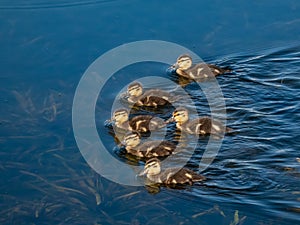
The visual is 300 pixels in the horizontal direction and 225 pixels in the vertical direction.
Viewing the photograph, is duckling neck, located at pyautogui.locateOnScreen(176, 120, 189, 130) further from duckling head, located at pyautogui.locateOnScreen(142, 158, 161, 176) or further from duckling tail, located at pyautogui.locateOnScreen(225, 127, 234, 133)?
duckling head, located at pyautogui.locateOnScreen(142, 158, 161, 176)

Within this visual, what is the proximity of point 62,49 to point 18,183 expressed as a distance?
2.08 m

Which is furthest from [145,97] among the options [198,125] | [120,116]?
[198,125]

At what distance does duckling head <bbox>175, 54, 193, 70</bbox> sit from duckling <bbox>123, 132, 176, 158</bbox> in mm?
1093

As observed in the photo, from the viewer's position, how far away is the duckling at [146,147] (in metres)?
5.21

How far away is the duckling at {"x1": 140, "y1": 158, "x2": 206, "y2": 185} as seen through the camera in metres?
4.81

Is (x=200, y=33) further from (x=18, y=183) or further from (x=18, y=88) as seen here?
(x=18, y=183)

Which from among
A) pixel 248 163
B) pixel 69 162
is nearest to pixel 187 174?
pixel 248 163

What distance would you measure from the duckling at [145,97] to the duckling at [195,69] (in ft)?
1.16

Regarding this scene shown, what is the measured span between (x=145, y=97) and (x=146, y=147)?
75 centimetres

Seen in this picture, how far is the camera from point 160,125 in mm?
5613

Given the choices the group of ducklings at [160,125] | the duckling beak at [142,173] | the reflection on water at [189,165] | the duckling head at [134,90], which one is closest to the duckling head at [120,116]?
the group of ducklings at [160,125]

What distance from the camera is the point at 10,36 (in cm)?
689

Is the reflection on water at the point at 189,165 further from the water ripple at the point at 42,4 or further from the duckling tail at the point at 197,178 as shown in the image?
the water ripple at the point at 42,4

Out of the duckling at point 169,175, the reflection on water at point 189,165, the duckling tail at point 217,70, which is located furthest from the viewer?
the duckling tail at point 217,70
